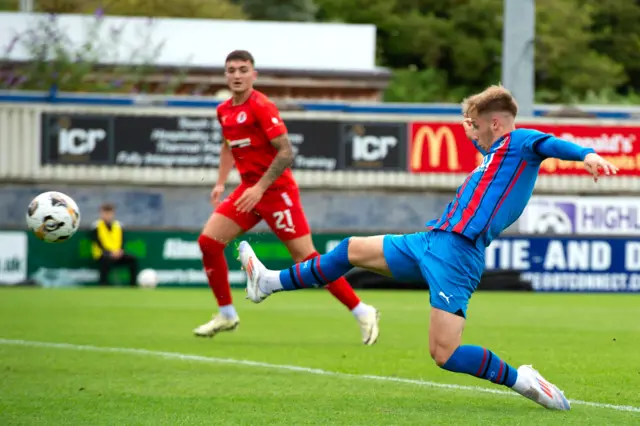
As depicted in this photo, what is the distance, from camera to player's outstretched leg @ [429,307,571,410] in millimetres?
7551

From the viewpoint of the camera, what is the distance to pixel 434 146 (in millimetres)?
26031

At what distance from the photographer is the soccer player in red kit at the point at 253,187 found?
455 inches

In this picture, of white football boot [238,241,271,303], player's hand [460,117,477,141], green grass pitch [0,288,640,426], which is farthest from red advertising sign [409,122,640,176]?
player's hand [460,117,477,141]

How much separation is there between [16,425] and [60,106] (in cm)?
1929

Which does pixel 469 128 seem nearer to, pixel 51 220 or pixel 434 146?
pixel 51 220

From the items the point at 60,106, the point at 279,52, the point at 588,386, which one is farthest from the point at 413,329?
the point at 279,52

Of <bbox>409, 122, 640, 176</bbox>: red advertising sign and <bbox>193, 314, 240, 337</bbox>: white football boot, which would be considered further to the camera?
<bbox>409, 122, 640, 176</bbox>: red advertising sign

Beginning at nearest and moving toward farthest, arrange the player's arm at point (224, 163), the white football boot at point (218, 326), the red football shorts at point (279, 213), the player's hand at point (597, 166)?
the player's hand at point (597, 166), the red football shorts at point (279, 213), the white football boot at point (218, 326), the player's arm at point (224, 163)

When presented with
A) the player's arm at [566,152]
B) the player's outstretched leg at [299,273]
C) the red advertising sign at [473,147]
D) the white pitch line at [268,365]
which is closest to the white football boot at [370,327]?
the white pitch line at [268,365]

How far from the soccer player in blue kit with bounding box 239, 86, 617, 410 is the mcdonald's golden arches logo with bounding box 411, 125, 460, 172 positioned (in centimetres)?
1786

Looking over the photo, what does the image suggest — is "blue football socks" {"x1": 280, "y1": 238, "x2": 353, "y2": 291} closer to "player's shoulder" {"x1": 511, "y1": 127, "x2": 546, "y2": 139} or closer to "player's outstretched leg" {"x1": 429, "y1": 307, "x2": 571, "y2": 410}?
"player's outstretched leg" {"x1": 429, "y1": 307, "x2": 571, "y2": 410}

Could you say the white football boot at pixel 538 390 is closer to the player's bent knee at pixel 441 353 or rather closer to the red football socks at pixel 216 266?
the player's bent knee at pixel 441 353

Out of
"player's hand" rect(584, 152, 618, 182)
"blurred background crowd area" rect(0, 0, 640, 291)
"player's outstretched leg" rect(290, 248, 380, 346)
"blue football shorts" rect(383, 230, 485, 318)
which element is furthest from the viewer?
"blurred background crowd area" rect(0, 0, 640, 291)

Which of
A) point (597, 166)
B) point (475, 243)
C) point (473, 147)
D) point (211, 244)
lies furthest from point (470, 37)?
point (597, 166)
